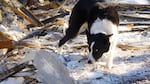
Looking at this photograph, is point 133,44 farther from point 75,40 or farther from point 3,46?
point 3,46

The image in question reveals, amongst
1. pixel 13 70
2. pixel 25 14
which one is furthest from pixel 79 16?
pixel 25 14

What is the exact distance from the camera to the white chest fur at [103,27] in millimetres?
6746

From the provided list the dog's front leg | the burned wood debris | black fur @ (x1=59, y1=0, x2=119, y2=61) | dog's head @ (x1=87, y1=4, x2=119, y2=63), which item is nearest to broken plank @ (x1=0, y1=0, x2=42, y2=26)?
the burned wood debris

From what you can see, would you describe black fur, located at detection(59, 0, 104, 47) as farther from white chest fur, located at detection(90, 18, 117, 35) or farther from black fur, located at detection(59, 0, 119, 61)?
white chest fur, located at detection(90, 18, 117, 35)

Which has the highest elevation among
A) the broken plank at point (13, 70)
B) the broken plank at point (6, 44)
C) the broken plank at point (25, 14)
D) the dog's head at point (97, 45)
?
the broken plank at point (25, 14)

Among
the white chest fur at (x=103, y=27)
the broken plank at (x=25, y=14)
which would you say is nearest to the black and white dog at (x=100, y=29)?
the white chest fur at (x=103, y=27)

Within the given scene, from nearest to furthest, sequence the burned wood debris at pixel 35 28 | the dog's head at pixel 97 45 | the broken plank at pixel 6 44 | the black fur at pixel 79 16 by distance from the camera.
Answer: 1. the burned wood debris at pixel 35 28
2. the dog's head at pixel 97 45
3. the broken plank at pixel 6 44
4. the black fur at pixel 79 16

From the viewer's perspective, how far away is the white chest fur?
Answer: 675 cm

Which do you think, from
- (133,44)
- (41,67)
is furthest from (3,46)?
(133,44)

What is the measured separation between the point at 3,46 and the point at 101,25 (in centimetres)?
168

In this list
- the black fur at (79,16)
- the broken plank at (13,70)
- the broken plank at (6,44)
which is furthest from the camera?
the black fur at (79,16)

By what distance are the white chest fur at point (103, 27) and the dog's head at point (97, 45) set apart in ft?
0.23

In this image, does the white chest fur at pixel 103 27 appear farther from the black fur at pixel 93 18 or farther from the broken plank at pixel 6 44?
the broken plank at pixel 6 44

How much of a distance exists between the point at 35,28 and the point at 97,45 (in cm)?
254
